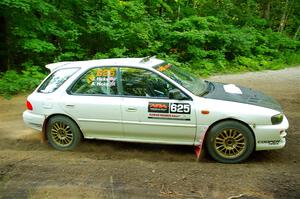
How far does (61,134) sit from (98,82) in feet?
Result: 3.82

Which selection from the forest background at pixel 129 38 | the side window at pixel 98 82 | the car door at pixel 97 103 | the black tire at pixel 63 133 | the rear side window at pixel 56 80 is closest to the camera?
the car door at pixel 97 103

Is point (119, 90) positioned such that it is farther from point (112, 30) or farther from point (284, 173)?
point (112, 30)

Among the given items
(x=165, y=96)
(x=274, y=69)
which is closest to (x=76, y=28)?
(x=274, y=69)

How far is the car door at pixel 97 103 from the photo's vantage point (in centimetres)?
657

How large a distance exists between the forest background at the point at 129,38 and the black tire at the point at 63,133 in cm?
493

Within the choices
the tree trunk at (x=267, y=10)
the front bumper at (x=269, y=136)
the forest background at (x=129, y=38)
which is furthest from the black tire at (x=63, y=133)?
the tree trunk at (x=267, y=10)

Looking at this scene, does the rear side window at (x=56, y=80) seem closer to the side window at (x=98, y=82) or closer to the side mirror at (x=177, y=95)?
the side window at (x=98, y=82)

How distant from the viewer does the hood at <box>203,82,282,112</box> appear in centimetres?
628

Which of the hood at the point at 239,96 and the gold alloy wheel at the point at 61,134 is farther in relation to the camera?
the gold alloy wheel at the point at 61,134

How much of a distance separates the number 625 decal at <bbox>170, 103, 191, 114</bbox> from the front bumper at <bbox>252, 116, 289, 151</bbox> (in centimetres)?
106

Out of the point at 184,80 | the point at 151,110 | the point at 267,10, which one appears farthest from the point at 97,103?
the point at 267,10

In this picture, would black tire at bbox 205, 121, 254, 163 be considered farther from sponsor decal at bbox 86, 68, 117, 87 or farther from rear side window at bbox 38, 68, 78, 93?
rear side window at bbox 38, 68, 78, 93

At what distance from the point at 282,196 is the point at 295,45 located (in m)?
14.1

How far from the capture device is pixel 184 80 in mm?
6703
